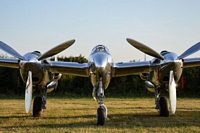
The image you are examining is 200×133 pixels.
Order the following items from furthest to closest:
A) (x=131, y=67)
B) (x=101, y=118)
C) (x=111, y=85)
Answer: (x=111, y=85) < (x=131, y=67) < (x=101, y=118)

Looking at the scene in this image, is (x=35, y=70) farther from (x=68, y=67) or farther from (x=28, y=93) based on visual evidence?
(x=68, y=67)

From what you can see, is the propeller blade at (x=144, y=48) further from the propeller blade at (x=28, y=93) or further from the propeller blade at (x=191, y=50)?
the propeller blade at (x=28, y=93)

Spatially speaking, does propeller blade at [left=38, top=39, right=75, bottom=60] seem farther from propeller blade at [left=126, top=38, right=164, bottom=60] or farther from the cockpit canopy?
propeller blade at [left=126, top=38, right=164, bottom=60]

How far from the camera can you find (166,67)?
34.0ft

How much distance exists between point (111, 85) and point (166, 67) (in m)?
21.1

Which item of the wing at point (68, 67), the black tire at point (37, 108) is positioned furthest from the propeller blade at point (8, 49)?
the black tire at point (37, 108)

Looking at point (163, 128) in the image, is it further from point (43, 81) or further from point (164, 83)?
point (43, 81)

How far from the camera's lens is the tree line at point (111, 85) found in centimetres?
2992

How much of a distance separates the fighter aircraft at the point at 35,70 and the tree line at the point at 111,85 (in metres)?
18.7

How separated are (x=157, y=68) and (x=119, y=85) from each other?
20494mm

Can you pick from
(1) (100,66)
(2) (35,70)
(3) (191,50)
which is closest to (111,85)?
(3) (191,50)

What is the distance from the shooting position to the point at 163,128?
8578mm

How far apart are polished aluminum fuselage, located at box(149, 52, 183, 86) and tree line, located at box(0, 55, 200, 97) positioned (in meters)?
19.1

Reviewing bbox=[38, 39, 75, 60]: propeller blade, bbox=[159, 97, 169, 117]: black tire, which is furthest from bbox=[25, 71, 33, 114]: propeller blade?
bbox=[159, 97, 169, 117]: black tire
